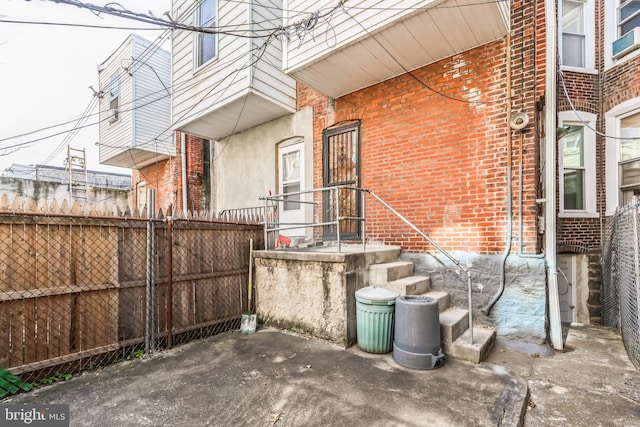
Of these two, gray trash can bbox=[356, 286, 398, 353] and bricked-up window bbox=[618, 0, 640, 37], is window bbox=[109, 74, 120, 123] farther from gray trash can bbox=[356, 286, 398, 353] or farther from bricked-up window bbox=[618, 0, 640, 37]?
bricked-up window bbox=[618, 0, 640, 37]

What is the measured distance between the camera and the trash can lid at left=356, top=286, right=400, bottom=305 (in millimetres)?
3918

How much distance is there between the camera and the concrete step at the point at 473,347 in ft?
12.1

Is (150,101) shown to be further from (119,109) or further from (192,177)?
(192,177)

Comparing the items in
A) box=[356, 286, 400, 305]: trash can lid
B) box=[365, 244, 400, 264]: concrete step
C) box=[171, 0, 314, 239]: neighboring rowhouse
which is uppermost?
box=[171, 0, 314, 239]: neighboring rowhouse

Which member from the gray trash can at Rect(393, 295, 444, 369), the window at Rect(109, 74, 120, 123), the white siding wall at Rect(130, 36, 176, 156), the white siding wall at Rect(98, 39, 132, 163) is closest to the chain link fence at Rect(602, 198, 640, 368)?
the gray trash can at Rect(393, 295, 444, 369)

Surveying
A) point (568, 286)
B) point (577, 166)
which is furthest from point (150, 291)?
point (577, 166)

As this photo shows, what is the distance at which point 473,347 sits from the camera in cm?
370

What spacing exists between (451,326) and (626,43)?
7.35 metres

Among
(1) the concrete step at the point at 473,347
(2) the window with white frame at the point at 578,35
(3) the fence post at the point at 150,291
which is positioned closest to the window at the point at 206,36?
(3) the fence post at the point at 150,291

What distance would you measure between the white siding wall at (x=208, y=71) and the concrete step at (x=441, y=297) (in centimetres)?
514

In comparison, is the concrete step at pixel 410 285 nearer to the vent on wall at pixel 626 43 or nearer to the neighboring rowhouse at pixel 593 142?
the neighboring rowhouse at pixel 593 142

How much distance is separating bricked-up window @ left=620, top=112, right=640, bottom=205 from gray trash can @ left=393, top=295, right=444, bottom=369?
6.09m

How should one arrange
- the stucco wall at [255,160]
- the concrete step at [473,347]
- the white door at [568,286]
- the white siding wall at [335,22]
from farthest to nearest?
the stucco wall at [255,160]
the white door at [568,286]
the white siding wall at [335,22]
the concrete step at [473,347]

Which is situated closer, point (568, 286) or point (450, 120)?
point (450, 120)
